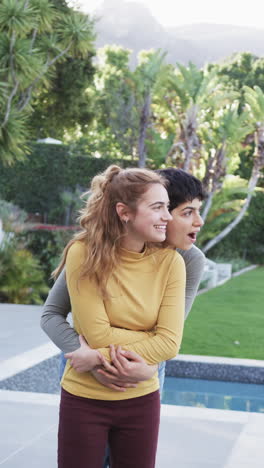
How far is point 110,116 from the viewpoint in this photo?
85.6ft

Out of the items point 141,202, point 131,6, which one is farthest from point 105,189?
point 131,6

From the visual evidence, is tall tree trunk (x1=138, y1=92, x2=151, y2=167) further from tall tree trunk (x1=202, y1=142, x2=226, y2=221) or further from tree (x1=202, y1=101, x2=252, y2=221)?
tall tree trunk (x1=202, y1=142, x2=226, y2=221)

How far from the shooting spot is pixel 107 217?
215 cm

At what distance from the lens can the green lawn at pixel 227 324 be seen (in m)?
8.65

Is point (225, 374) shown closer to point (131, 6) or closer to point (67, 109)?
point (67, 109)

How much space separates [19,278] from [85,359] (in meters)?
9.28

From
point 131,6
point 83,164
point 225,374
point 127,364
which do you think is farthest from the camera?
point 131,6

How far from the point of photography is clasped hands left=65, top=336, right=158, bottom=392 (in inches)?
80.5

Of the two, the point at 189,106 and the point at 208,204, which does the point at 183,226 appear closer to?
the point at 208,204

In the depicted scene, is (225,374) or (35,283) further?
(35,283)

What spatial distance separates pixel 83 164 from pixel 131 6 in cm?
9419

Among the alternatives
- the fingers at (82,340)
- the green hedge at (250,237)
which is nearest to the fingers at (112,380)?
the fingers at (82,340)

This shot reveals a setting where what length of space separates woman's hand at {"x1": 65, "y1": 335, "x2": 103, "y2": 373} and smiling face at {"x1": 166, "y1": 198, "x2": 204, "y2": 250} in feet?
1.51

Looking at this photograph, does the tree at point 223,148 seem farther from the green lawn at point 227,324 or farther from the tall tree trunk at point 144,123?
the green lawn at point 227,324
